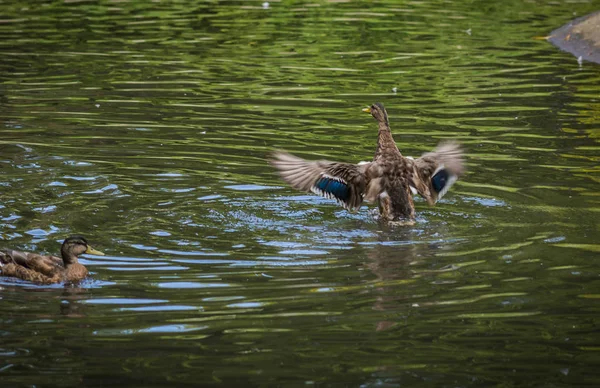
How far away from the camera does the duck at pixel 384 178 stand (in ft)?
41.5

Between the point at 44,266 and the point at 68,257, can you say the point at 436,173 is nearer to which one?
the point at 68,257

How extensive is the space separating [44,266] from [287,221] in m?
3.00

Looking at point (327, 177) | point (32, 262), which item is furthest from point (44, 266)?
point (327, 177)

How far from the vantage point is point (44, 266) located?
10258 millimetres

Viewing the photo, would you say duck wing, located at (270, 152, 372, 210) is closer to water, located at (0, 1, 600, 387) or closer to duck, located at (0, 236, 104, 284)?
water, located at (0, 1, 600, 387)

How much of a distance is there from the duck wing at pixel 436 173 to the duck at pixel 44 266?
13.8 feet

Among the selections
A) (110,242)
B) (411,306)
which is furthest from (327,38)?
(411,306)

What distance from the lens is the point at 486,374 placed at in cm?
814

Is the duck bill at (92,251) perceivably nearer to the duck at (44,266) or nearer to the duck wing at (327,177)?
the duck at (44,266)

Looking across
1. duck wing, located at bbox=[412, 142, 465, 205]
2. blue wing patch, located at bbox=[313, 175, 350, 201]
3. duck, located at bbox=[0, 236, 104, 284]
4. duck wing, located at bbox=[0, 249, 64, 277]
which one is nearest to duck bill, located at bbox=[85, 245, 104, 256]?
duck, located at bbox=[0, 236, 104, 284]

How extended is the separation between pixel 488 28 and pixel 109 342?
20501mm

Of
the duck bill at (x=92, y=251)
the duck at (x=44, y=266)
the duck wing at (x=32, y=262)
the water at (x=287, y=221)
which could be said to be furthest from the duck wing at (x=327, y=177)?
the duck wing at (x=32, y=262)

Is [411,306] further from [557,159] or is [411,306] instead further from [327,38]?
[327,38]

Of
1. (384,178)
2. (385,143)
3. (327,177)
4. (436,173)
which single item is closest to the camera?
(327,177)
